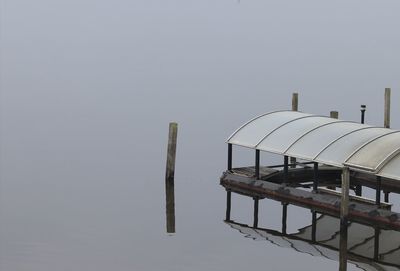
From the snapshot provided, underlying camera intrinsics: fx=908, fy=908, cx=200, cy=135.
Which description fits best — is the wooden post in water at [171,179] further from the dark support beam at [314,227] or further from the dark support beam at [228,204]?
the dark support beam at [314,227]

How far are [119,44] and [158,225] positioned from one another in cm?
8622

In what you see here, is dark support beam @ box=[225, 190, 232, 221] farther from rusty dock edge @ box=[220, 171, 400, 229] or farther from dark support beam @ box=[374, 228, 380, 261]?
dark support beam @ box=[374, 228, 380, 261]

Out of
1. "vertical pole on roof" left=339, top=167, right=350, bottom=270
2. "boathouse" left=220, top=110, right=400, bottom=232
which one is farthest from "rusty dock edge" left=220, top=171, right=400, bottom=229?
"vertical pole on roof" left=339, top=167, right=350, bottom=270

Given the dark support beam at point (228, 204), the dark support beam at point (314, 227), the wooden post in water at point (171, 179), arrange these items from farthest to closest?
the dark support beam at point (228, 204) < the wooden post in water at point (171, 179) < the dark support beam at point (314, 227)

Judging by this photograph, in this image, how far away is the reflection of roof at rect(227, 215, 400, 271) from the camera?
108 feet

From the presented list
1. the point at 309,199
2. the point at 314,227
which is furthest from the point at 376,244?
the point at 309,199

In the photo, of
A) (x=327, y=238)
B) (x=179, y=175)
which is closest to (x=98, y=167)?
(x=179, y=175)

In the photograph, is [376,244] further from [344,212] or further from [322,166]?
[322,166]

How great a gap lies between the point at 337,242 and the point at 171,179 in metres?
11.8

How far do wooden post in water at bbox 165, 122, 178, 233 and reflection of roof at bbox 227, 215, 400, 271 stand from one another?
9.66 feet

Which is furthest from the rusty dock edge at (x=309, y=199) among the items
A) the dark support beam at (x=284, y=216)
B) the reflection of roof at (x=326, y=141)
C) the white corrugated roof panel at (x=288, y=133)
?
the white corrugated roof panel at (x=288, y=133)

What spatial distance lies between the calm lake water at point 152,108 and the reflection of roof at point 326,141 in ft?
9.49

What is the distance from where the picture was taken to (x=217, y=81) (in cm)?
9081

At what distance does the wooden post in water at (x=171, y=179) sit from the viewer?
1578 inches
